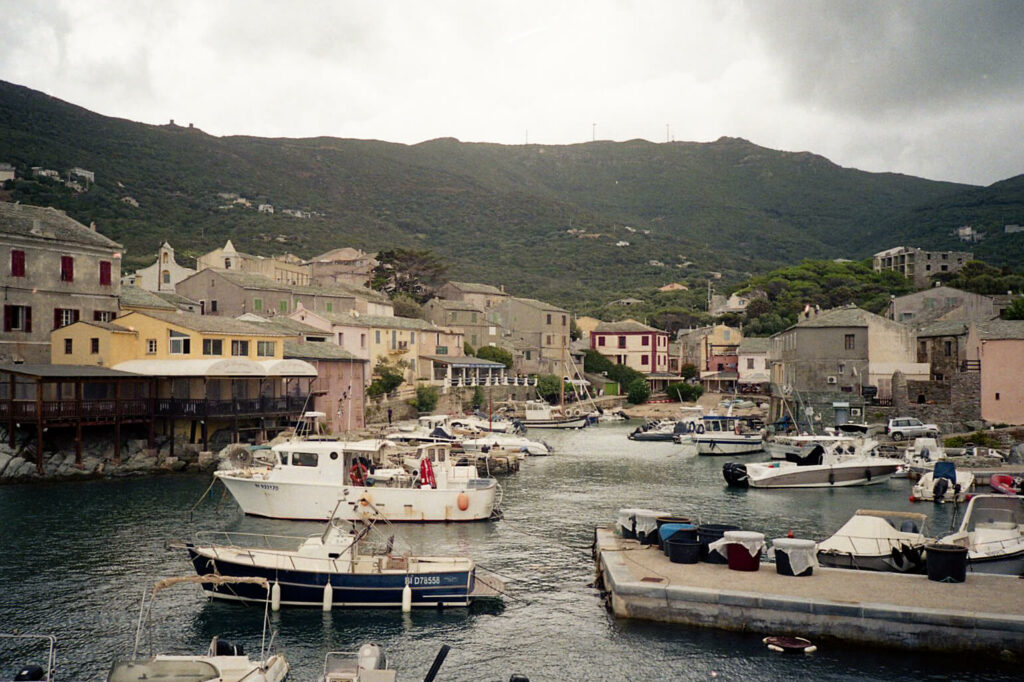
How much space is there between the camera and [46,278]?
49.9 meters

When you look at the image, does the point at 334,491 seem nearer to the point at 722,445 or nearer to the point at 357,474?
the point at 357,474

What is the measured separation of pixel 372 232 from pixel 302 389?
126 m

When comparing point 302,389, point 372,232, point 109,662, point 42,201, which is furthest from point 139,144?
point 109,662

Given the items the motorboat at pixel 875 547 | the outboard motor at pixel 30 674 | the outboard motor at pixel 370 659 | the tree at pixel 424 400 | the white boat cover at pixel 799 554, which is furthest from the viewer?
the tree at pixel 424 400

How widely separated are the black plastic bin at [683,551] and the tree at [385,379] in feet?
157

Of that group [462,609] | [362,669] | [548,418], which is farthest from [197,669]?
[548,418]

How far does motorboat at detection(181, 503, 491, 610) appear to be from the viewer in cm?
2172

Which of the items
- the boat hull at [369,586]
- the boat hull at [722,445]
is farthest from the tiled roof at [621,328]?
the boat hull at [369,586]

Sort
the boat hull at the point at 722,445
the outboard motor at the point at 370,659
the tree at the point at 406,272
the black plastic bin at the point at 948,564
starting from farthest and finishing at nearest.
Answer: the tree at the point at 406,272 < the boat hull at the point at 722,445 < the black plastic bin at the point at 948,564 < the outboard motor at the point at 370,659

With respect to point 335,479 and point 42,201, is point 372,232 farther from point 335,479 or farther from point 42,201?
point 335,479

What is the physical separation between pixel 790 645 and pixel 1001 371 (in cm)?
4742

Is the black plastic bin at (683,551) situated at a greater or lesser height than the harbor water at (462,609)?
greater

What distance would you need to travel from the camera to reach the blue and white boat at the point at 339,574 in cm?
2172

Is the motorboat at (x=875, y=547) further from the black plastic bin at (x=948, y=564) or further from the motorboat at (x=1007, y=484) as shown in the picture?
the motorboat at (x=1007, y=484)
